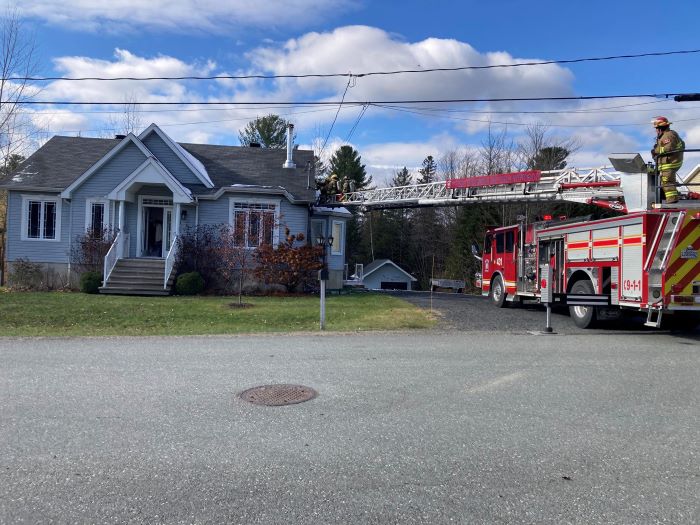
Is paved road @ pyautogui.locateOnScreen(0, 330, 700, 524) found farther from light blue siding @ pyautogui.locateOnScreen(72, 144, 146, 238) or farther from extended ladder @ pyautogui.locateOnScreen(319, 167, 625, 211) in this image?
light blue siding @ pyautogui.locateOnScreen(72, 144, 146, 238)

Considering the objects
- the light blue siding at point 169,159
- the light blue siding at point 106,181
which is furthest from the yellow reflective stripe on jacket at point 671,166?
the light blue siding at point 106,181

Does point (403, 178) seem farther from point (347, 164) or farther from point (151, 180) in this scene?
point (151, 180)

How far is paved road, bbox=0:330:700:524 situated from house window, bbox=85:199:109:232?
1327cm

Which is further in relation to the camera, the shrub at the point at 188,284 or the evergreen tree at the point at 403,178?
the evergreen tree at the point at 403,178

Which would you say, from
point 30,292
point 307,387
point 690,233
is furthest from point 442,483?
point 30,292

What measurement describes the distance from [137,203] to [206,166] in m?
3.75

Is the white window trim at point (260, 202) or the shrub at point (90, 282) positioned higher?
the white window trim at point (260, 202)

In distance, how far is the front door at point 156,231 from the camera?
22.4m

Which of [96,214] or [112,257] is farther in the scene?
[96,214]

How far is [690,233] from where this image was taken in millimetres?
10820

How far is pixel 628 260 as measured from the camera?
457 inches

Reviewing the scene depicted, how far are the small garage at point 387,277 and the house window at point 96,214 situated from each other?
3437 centimetres

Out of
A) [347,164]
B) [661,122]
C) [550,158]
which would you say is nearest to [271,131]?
[347,164]

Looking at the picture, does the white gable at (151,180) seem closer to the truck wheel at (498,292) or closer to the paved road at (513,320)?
the paved road at (513,320)
